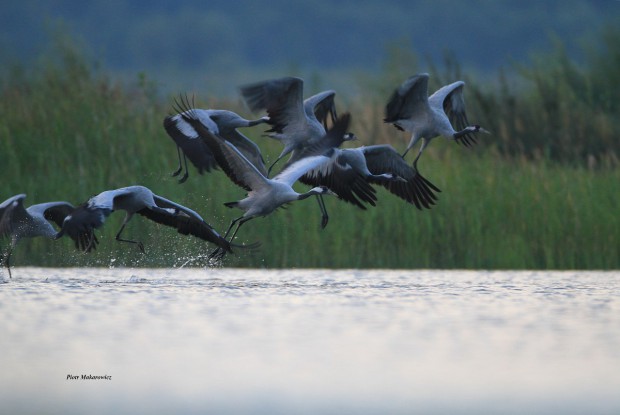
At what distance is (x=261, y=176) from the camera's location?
34.9 feet

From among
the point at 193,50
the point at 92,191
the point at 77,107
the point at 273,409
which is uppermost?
the point at 193,50

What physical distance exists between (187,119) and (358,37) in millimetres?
41758

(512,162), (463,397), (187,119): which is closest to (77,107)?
(512,162)

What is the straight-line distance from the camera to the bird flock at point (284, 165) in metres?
11.1

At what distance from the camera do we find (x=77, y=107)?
641 inches

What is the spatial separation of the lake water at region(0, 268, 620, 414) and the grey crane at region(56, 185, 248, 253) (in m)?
0.50

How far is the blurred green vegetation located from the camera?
1328cm

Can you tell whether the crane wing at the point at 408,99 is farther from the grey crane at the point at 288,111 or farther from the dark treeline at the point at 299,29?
the dark treeline at the point at 299,29

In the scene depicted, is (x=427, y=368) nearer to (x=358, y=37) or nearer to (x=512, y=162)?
(x=512, y=162)

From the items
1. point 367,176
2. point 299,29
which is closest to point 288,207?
point 367,176

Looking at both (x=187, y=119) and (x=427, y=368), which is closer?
(x=427, y=368)

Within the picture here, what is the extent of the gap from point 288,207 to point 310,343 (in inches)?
181

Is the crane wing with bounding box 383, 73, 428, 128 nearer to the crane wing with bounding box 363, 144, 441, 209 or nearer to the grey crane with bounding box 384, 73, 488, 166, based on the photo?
the grey crane with bounding box 384, 73, 488, 166

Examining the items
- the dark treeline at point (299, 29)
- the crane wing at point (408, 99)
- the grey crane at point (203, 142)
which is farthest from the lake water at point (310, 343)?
the dark treeline at point (299, 29)
